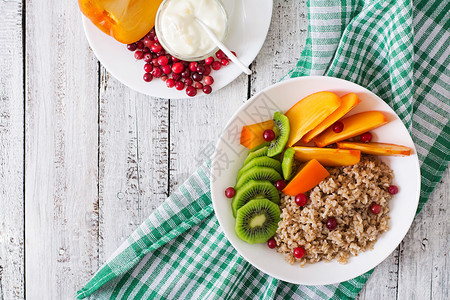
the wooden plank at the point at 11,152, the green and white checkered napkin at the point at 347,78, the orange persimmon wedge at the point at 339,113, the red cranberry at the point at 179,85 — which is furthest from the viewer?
the wooden plank at the point at 11,152

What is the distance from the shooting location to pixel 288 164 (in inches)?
56.7

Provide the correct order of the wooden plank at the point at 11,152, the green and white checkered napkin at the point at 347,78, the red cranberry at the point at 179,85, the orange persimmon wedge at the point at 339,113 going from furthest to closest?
the wooden plank at the point at 11,152
the red cranberry at the point at 179,85
the green and white checkered napkin at the point at 347,78
the orange persimmon wedge at the point at 339,113

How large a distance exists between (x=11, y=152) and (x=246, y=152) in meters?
0.86

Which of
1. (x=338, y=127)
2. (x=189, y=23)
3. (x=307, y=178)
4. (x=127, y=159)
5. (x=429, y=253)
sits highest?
(x=189, y=23)

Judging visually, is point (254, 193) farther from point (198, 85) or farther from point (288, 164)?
point (198, 85)

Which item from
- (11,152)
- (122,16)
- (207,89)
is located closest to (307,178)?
(207,89)

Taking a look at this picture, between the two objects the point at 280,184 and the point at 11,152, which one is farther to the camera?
the point at 11,152

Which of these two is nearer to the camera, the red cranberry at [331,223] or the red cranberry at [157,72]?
the red cranberry at [331,223]

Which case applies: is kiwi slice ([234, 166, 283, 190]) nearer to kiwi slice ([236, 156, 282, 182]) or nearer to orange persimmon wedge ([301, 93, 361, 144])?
kiwi slice ([236, 156, 282, 182])

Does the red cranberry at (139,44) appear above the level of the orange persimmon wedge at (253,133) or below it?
above

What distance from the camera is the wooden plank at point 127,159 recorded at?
1.71 m

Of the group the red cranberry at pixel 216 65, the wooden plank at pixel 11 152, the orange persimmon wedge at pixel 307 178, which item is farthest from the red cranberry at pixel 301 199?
the wooden plank at pixel 11 152

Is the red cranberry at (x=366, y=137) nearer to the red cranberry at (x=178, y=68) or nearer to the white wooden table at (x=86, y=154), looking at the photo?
the white wooden table at (x=86, y=154)

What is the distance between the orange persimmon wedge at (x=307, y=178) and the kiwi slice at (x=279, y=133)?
3.6 inches
